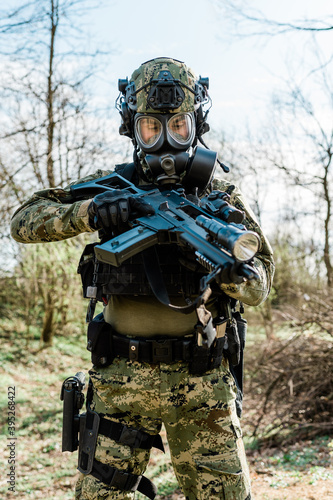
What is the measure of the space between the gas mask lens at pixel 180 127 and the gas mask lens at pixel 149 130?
0.06 meters

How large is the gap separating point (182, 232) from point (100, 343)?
0.70 metres

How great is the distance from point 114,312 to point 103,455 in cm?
66

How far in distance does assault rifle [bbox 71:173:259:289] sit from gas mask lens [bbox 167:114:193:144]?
0.25m

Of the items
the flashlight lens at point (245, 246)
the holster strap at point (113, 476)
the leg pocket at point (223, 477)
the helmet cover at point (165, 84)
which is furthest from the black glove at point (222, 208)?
the holster strap at point (113, 476)

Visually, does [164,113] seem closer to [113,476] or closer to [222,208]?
[222,208]

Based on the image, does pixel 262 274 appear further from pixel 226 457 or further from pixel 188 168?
pixel 226 457

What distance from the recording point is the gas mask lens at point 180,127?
7.75 ft

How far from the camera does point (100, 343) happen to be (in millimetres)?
2227

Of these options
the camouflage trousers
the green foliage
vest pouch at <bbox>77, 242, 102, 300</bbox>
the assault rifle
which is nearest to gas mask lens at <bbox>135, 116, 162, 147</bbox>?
the assault rifle

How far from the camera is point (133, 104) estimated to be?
2.46m

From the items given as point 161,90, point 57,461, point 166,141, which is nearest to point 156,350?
point 166,141

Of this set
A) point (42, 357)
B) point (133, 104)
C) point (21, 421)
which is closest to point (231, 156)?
point (42, 357)

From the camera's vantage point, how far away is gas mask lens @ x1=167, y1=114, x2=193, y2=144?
236 cm

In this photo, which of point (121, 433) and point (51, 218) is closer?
point (121, 433)
